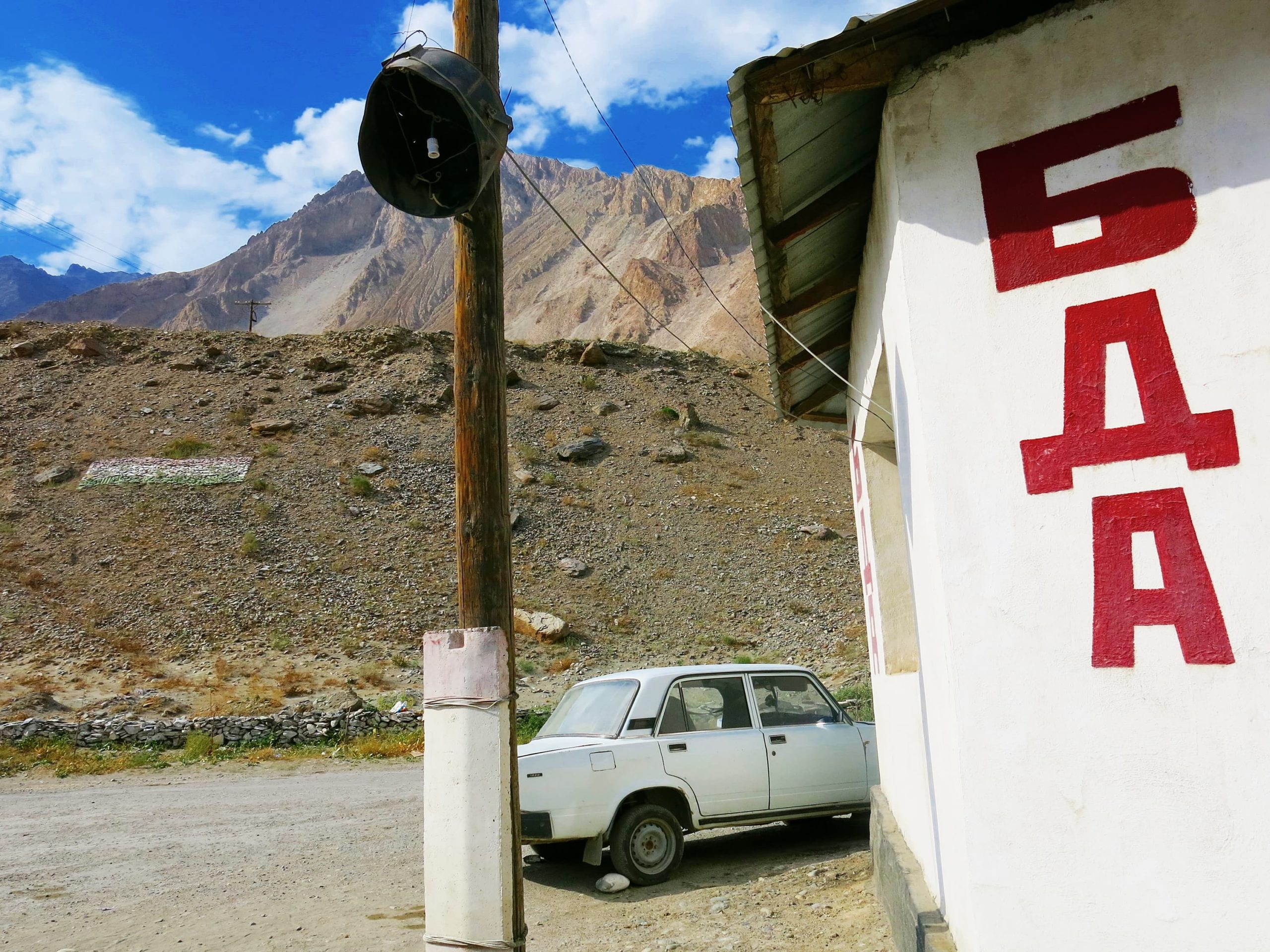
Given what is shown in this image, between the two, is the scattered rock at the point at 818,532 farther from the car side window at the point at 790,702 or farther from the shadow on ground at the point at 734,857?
the car side window at the point at 790,702

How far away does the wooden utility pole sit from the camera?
395 centimetres

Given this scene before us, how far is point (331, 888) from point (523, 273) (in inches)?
3218

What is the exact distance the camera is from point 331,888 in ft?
24.8

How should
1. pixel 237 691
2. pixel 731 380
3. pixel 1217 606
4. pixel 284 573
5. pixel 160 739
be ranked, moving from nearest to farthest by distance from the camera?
pixel 1217 606, pixel 160 739, pixel 237 691, pixel 284 573, pixel 731 380

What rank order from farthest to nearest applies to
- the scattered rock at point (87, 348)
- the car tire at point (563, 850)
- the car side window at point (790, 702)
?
the scattered rock at point (87, 348), the car side window at point (790, 702), the car tire at point (563, 850)

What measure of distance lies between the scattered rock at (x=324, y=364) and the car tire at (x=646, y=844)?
114 ft

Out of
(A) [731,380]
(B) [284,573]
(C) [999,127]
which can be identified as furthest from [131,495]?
(C) [999,127]

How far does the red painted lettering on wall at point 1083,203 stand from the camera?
3367mm

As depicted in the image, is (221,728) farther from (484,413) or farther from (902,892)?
(484,413)

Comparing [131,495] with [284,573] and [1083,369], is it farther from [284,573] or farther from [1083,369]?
[1083,369]

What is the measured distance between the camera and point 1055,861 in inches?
129

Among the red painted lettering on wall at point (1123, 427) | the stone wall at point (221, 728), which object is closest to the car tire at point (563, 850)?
the red painted lettering on wall at point (1123, 427)

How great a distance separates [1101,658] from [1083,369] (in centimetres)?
105

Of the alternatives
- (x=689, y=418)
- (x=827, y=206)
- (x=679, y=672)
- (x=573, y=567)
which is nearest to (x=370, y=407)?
(x=689, y=418)
